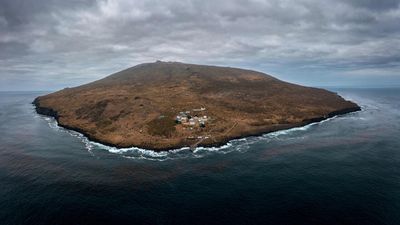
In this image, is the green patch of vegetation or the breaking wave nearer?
the breaking wave

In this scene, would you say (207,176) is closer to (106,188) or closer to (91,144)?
(106,188)

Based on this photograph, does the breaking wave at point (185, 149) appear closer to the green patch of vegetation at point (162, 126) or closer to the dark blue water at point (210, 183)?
the dark blue water at point (210, 183)

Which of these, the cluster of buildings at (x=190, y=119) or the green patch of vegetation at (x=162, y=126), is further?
the cluster of buildings at (x=190, y=119)

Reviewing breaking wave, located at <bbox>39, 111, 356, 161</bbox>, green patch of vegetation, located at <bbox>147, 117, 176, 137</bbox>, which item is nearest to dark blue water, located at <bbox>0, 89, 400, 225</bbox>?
breaking wave, located at <bbox>39, 111, 356, 161</bbox>

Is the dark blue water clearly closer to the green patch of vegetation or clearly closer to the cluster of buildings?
the green patch of vegetation

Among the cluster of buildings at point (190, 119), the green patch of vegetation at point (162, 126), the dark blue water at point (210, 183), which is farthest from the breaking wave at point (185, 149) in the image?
the cluster of buildings at point (190, 119)

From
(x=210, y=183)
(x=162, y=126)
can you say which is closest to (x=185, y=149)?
(x=162, y=126)
